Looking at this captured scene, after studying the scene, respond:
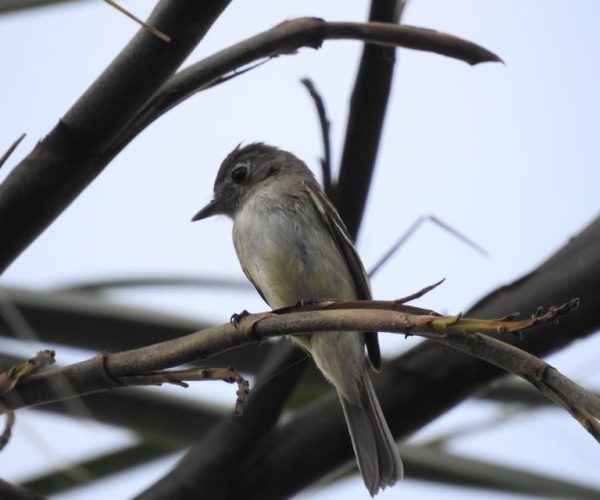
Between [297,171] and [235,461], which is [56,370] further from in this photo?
[297,171]

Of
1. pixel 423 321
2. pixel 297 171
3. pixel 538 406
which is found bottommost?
pixel 423 321

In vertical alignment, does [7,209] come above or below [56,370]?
above

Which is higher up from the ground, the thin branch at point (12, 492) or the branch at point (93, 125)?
the branch at point (93, 125)

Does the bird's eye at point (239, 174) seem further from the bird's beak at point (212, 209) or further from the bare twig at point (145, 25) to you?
the bare twig at point (145, 25)

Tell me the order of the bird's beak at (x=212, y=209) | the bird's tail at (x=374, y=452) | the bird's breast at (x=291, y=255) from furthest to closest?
1. the bird's beak at (x=212, y=209)
2. the bird's breast at (x=291, y=255)
3. the bird's tail at (x=374, y=452)

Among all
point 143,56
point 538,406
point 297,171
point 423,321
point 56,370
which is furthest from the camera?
point 297,171

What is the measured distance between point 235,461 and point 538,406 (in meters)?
0.90

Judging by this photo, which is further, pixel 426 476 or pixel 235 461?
pixel 426 476

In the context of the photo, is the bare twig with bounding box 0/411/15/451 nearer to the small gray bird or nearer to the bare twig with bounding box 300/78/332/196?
the bare twig with bounding box 300/78/332/196

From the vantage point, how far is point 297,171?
13.7 ft

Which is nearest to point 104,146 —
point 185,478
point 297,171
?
point 185,478

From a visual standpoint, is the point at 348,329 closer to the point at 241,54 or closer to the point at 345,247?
the point at 241,54

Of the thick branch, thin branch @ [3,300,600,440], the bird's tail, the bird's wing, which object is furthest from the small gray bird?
thin branch @ [3,300,600,440]

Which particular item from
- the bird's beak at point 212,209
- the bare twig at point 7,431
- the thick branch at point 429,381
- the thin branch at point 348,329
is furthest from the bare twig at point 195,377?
the bird's beak at point 212,209
